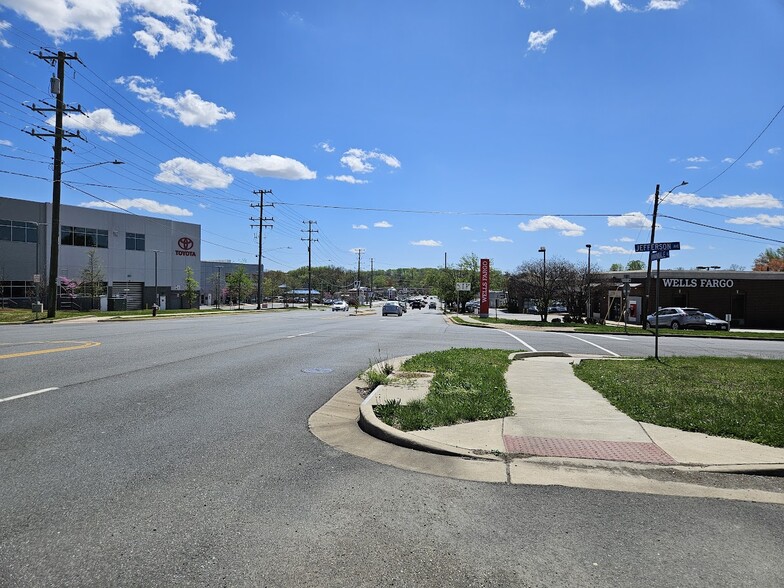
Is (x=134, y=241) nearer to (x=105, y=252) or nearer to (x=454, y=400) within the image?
(x=105, y=252)

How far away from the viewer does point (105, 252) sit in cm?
5800

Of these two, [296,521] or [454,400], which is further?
[454,400]

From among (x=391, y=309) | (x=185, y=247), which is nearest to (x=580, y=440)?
(x=391, y=309)

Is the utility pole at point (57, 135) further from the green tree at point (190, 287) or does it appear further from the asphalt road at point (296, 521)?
the green tree at point (190, 287)

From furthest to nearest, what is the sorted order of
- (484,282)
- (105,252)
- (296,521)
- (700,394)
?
(105,252) < (484,282) < (700,394) < (296,521)

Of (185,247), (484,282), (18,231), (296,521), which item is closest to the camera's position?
(296,521)

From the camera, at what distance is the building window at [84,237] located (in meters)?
54.0

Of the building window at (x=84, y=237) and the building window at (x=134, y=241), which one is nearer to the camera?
the building window at (x=84, y=237)

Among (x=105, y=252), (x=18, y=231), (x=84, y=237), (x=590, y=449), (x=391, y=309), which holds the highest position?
(x=84, y=237)

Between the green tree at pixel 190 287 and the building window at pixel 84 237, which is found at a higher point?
the building window at pixel 84 237

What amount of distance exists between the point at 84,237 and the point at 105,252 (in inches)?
109

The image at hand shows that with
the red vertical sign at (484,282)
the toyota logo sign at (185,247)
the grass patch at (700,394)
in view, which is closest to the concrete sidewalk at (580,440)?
the grass patch at (700,394)

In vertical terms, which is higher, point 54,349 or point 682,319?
point 682,319

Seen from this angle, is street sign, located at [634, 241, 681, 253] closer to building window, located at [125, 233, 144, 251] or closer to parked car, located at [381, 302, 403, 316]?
parked car, located at [381, 302, 403, 316]
